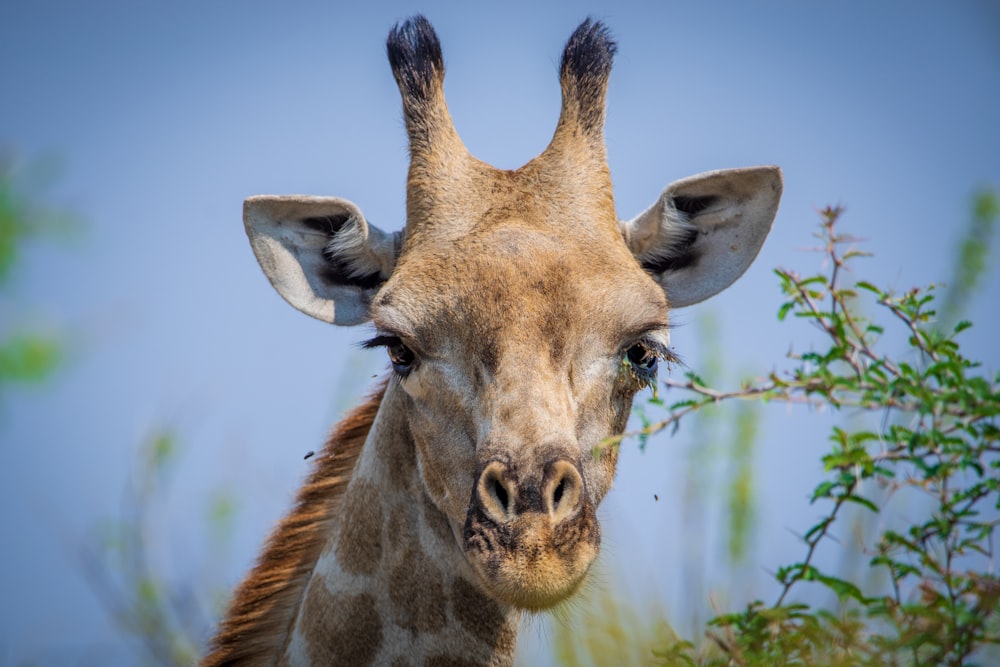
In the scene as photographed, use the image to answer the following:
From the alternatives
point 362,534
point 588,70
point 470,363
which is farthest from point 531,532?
point 588,70

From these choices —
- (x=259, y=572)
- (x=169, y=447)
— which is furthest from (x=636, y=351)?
(x=169, y=447)

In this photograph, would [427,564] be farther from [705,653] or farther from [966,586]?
[966,586]

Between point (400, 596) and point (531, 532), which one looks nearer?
point (531, 532)

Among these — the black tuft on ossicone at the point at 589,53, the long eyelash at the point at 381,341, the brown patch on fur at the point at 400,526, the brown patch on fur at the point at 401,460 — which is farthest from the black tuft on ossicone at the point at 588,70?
the brown patch on fur at the point at 400,526

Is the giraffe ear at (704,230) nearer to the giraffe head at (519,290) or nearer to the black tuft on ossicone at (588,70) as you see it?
the giraffe head at (519,290)

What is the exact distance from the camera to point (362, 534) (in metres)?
5.73

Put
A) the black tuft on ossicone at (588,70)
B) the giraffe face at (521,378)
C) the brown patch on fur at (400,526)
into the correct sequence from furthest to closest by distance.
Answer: the black tuft on ossicone at (588,70)
the brown patch on fur at (400,526)
the giraffe face at (521,378)

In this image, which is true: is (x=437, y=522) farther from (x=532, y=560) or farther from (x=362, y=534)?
(x=532, y=560)

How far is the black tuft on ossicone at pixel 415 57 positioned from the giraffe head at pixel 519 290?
0.01 m

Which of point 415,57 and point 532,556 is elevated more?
point 415,57

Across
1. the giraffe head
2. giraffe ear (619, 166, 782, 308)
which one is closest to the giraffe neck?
the giraffe head

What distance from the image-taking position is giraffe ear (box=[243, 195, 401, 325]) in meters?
6.15

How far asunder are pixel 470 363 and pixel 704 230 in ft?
6.70

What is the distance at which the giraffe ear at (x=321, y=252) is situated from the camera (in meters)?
6.15
